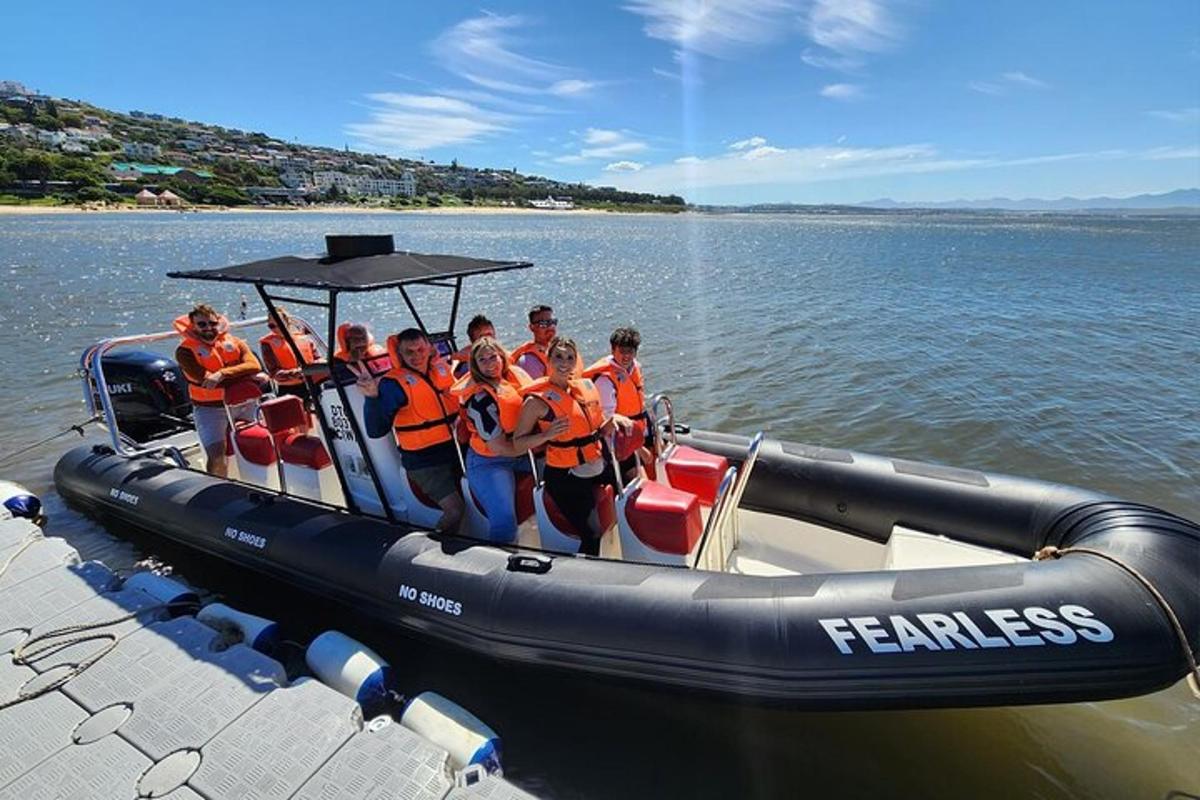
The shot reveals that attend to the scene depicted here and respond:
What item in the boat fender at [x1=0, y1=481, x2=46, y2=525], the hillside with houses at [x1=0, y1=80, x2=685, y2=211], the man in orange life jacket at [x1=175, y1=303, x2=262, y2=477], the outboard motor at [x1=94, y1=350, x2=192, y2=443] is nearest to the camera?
the man in orange life jacket at [x1=175, y1=303, x2=262, y2=477]

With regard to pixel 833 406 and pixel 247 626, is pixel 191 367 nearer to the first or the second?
pixel 247 626

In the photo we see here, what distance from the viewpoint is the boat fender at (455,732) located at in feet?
8.59

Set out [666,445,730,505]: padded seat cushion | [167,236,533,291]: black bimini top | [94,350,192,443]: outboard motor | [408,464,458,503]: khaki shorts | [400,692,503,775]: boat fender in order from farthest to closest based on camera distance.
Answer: [94,350,192,443]: outboard motor → [666,445,730,505]: padded seat cushion → [408,464,458,503]: khaki shorts → [167,236,533,291]: black bimini top → [400,692,503,775]: boat fender

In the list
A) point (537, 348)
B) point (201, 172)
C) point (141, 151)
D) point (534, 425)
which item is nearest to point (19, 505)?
point (537, 348)

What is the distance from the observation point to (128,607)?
11.6 ft

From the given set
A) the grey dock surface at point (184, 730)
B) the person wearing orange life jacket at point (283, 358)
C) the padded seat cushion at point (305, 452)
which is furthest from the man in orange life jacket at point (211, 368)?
the grey dock surface at point (184, 730)

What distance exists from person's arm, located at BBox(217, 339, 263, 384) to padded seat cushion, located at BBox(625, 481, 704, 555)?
325 cm

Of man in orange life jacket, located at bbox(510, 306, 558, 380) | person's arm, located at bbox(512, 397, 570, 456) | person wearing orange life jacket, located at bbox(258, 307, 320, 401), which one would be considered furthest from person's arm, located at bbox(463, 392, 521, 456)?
person wearing orange life jacket, located at bbox(258, 307, 320, 401)

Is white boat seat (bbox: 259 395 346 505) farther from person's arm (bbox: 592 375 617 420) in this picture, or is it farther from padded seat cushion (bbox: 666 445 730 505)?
padded seat cushion (bbox: 666 445 730 505)

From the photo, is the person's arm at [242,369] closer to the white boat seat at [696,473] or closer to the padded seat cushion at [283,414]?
the padded seat cushion at [283,414]

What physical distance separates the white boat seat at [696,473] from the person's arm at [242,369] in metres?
3.22

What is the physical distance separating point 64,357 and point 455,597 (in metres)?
11.4

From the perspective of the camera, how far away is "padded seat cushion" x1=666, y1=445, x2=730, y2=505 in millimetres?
3973

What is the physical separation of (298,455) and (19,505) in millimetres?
2547
